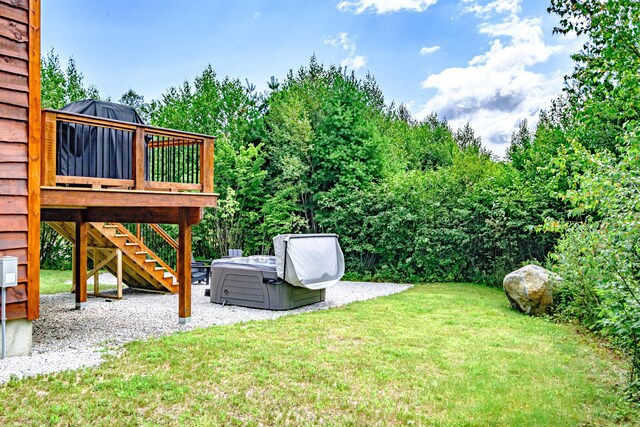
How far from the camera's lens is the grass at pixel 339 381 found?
372 cm

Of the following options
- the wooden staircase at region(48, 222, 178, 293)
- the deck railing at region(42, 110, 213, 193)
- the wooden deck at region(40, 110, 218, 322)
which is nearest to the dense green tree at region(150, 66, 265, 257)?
the wooden staircase at region(48, 222, 178, 293)

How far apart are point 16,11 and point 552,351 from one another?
7.18 meters

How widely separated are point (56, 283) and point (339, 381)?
10.2m

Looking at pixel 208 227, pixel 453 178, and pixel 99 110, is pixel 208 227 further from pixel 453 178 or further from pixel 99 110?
pixel 99 110

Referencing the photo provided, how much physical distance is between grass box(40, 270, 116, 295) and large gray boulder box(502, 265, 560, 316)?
882 cm

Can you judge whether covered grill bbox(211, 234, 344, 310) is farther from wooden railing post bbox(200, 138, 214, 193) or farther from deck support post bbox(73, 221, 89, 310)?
deck support post bbox(73, 221, 89, 310)

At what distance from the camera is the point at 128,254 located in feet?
29.8

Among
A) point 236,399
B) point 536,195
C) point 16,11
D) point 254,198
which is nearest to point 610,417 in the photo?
point 236,399

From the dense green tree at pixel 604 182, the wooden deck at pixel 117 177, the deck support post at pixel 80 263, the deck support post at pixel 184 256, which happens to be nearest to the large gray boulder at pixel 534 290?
the dense green tree at pixel 604 182

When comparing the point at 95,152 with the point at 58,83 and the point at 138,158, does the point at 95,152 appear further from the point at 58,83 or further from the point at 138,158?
the point at 58,83

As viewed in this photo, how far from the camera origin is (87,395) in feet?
13.1

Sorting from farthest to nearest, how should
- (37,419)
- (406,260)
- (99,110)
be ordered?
1. (406,260)
2. (99,110)
3. (37,419)

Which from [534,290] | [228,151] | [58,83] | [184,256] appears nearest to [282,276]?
[184,256]

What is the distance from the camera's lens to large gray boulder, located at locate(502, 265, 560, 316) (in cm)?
796
